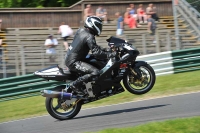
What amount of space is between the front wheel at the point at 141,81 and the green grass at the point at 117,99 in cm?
150

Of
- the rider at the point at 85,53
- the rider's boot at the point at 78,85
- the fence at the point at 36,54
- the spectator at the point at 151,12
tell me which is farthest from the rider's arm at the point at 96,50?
the spectator at the point at 151,12

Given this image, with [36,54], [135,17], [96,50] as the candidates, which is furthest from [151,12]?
[96,50]

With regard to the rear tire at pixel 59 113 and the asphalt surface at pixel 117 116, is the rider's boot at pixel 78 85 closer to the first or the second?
the rear tire at pixel 59 113

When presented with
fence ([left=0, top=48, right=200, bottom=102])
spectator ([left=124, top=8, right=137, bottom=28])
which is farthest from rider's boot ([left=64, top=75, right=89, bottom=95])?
spectator ([left=124, top=8, right=137, bottom=28])

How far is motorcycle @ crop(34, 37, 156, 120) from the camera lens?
969 cm

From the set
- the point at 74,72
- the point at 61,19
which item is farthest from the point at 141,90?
the point at 61,19

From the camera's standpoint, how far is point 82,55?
977 cm

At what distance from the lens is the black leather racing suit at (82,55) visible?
9578mm

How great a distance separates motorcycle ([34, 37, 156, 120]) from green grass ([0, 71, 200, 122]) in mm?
1413

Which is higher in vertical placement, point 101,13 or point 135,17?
point 101,13

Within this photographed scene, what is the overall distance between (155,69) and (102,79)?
5.44 metres

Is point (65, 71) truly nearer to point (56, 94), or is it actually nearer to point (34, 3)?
point (56, 94)

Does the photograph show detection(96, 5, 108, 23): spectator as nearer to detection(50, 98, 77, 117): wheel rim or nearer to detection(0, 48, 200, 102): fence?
detection(0, 48, 200, 102): fence

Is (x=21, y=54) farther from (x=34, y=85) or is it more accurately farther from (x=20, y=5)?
(x=20, y=5)
